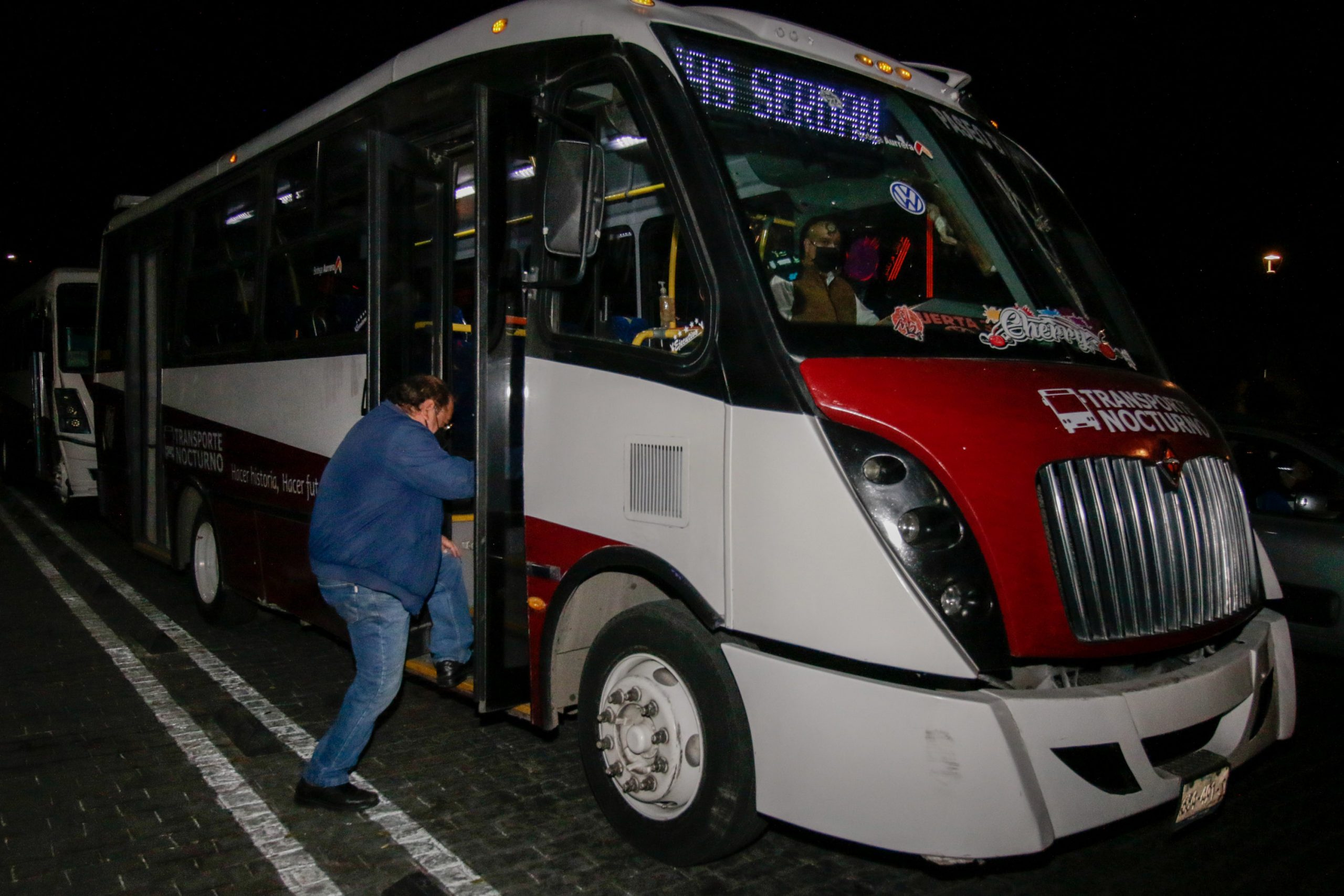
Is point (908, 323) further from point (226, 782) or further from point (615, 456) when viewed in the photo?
point (226, 782)

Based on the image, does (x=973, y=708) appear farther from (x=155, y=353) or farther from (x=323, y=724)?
(x=155, y=353)

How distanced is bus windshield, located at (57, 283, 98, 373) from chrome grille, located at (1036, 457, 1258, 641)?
15.0 m

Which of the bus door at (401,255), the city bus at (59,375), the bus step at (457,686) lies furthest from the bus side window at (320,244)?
the city bus at (59,375)

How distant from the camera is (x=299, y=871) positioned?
387 centimetres

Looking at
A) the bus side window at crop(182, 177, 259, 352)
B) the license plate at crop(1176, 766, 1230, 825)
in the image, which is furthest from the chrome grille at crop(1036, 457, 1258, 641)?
the bus side window at crop(182, 177, 259, 352)

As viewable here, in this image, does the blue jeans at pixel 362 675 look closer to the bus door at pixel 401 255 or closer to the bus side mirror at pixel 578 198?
the bus door at pixel 401 255

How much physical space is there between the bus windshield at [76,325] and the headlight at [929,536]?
14.6 meters

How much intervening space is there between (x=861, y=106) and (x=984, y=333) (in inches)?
45.7

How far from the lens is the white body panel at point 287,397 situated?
556cm

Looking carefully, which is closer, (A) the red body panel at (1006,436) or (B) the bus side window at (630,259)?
(A) the red body panel at (1006,436)

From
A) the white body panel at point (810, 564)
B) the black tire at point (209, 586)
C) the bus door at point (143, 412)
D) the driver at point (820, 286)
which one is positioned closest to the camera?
the white body panel at point (810, 564)

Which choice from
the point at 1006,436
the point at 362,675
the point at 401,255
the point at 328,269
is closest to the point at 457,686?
the point at 362,675

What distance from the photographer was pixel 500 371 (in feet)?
14.1

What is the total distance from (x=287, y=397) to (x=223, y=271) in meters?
1.56
